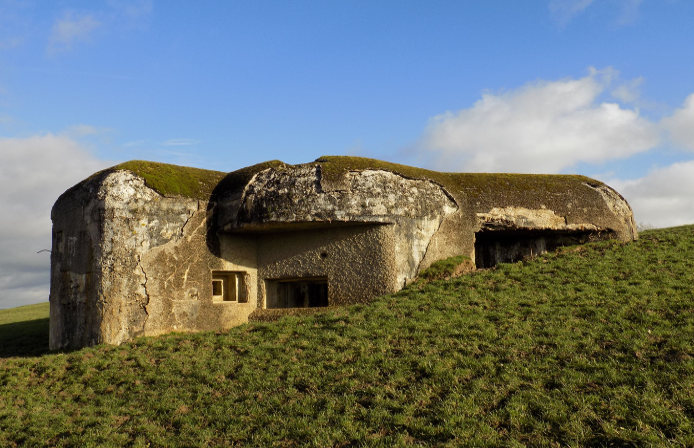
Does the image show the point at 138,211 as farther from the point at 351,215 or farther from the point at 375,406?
the point at 375,406

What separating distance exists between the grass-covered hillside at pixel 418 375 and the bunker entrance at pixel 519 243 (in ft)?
9.67

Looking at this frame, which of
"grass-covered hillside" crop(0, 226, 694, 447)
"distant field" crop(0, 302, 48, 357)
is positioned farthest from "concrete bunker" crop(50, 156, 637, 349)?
"distant field" crop(0, 302, 48, 357)

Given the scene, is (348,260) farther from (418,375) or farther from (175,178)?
(418,375)

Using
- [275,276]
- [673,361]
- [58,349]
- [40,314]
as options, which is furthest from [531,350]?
[40,314]

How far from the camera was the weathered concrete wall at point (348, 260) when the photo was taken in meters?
15.4

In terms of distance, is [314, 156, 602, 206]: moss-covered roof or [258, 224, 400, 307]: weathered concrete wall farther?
[314, 156, 602, 206]: moss-covered roof

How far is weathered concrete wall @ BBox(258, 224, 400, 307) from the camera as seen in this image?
50.4 ft

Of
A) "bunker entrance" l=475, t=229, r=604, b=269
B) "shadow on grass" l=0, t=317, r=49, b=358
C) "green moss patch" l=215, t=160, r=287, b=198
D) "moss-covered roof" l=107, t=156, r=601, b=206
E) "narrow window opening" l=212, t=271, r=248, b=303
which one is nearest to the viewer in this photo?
"moss-covered roof" l=107, t=156, r=601, b=206

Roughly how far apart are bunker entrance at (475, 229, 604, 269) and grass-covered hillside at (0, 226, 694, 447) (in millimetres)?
2947

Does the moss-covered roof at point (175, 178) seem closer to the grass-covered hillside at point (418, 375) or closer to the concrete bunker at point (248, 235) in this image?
the concrete bunker at point (248, 235)

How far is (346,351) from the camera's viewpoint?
451 inches

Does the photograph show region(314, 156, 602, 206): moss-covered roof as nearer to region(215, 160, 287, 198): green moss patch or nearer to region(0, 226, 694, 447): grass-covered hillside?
region(215, 160, 287, 198): green moss patch

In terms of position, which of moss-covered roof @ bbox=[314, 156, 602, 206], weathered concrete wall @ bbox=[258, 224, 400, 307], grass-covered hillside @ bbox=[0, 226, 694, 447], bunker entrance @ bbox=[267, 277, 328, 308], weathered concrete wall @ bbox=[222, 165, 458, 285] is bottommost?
grass-covered hillside @ bbox=[0, 226, 694, 447]

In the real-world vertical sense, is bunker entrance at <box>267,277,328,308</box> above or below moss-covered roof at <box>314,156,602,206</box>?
below
